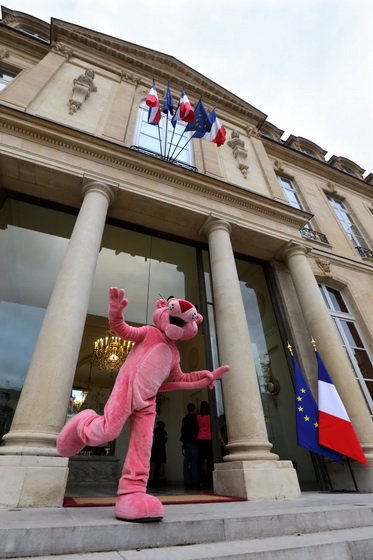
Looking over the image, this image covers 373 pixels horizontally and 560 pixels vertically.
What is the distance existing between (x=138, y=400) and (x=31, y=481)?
1.60 metres

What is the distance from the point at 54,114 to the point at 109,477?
25.7 feet

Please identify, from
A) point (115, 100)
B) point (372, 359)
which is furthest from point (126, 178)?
point (372, 359)

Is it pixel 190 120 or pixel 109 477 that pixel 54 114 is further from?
pixel 109 477

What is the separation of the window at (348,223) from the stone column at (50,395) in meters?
9.83

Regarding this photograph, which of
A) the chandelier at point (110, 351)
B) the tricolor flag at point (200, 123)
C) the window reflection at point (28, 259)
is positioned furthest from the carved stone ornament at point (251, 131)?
the chandelier at point (110, 351)

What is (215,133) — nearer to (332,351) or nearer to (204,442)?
(332,351)

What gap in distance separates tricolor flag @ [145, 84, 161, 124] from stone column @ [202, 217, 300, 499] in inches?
156

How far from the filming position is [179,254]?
23.4ft

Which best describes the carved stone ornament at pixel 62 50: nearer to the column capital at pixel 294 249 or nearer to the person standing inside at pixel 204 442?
the column capital at pixel 294 249

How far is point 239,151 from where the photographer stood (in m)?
9.01

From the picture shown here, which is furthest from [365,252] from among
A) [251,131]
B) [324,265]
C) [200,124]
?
[200,124]

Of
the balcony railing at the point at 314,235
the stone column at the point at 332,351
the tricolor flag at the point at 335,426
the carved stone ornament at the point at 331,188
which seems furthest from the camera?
the carved stone ornament at the point at 331,188

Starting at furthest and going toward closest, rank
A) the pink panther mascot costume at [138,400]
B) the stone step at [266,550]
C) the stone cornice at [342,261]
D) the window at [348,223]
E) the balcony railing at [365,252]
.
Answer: the window at [348,223] < the balcony railing at [365,252] < the stone cornice at [342,261] < the pink panther mascot costume at [138,400] < the stone step at [266,550]

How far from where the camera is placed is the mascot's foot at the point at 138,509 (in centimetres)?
180
